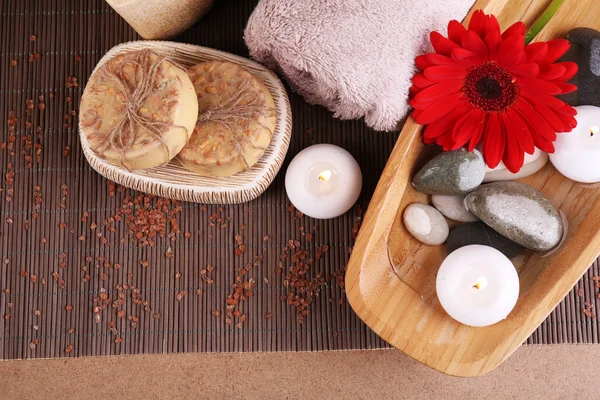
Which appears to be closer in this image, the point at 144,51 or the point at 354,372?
the point at 144,51

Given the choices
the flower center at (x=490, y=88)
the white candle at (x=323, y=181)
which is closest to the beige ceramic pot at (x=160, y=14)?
the white candle at (x=323, y=181)

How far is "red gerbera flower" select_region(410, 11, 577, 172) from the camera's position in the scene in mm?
608

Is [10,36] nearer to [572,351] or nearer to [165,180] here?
[165,180]

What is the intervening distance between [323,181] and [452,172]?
139 mm

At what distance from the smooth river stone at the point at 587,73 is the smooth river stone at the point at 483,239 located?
0.17 metres

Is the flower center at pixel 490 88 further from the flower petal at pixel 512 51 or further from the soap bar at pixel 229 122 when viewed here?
the soap bar at pixel 229 122

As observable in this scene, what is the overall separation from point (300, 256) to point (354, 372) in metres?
0.18

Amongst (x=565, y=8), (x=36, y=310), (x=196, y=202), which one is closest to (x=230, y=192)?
(x=196, y=202)

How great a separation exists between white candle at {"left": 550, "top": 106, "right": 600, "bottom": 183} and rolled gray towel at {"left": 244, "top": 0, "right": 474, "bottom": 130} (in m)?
0.17

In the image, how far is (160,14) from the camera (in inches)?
26.4

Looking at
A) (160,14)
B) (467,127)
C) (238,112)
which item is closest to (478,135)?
(467,127)

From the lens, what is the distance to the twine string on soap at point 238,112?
2.11 ft

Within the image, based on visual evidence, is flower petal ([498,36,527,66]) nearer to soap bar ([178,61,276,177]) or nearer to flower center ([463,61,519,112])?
flower center ([463,61,519,112])

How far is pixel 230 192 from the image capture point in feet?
2.29
